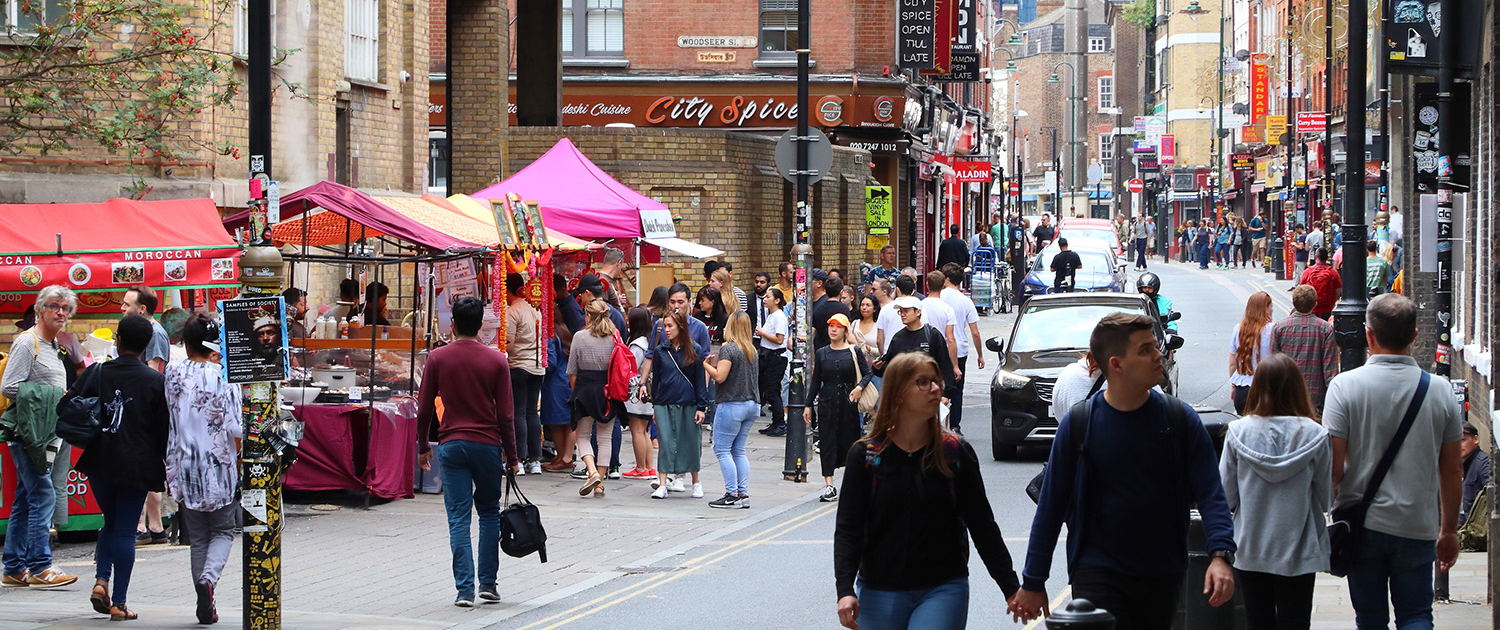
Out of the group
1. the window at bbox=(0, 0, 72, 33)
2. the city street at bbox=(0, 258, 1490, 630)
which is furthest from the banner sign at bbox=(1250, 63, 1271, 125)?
the window at bbox=(0, 0, 72, 33)

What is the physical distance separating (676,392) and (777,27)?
2043 cm

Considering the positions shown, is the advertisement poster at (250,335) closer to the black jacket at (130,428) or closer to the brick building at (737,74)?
the black jacket at (130,428)

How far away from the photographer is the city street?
377 inches

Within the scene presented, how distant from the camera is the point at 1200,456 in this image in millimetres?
5832

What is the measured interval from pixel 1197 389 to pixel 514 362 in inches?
438

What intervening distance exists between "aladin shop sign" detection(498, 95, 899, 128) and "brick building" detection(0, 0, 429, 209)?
33.4ft

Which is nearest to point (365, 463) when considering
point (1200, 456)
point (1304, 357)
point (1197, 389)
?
point (1304, 357)

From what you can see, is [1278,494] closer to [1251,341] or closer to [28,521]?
[28,521]

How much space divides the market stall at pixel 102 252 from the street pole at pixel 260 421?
165 inches

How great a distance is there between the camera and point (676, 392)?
46.9ft

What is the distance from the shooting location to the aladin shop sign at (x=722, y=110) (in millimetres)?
33375

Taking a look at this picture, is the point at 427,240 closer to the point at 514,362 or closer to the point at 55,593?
the point at 514,362

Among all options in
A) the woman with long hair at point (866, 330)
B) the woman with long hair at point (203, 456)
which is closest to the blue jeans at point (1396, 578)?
the woman with long hair at point (203, 456)

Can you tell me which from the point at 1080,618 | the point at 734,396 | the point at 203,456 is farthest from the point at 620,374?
the point at 1080,618
